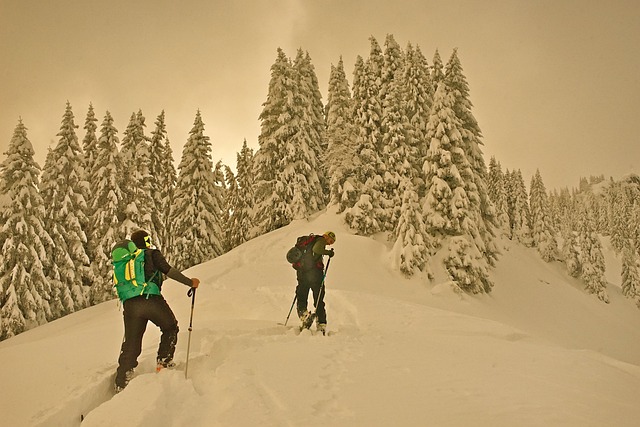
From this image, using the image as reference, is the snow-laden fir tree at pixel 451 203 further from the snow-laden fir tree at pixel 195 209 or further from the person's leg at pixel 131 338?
the person's leg at pixel 131 338

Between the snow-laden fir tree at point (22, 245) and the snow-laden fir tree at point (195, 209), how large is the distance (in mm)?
10684

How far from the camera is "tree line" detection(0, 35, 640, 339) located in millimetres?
25297

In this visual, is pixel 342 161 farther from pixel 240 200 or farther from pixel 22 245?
pixel 22 245

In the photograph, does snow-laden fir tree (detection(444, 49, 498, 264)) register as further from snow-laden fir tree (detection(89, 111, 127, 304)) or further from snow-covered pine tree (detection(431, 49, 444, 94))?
snow-laden fir tree (detection(89, 111, 127, 304))

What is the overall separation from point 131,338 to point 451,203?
2404 cm

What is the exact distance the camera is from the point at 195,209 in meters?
35.0

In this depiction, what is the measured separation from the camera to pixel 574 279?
53281 millimetres

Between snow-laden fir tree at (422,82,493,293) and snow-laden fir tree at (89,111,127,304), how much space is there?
2245 cm

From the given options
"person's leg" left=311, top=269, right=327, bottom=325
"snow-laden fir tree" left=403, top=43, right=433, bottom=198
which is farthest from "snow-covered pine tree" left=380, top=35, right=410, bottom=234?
"person's leg" left=311, top=269, right=327, bottom=325

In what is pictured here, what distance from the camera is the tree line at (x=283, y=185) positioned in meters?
25.3

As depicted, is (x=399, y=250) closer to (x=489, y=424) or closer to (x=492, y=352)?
Answer: (x=492, y=352)

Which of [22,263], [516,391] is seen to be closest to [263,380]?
[516,391]

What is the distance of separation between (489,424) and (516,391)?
1.31 m

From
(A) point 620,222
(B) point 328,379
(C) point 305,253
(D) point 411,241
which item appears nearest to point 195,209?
(D) point 411,241
